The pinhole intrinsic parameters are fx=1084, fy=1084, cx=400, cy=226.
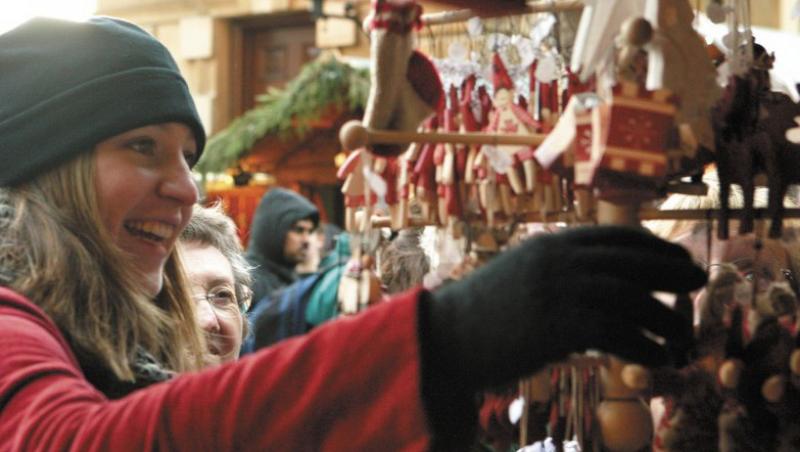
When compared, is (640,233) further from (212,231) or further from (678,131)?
(212,231)

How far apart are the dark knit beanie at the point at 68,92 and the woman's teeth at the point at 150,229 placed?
98mm

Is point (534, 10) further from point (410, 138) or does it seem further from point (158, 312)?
point (158, 312)

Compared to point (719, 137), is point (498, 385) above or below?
below

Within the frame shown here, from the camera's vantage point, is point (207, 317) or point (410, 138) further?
point (207, 317)

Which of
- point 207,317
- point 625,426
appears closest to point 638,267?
point 625,426

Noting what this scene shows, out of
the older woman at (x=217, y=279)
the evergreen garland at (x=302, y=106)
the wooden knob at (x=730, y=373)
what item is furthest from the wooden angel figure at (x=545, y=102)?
the evergreen garland at (x=302, y=106)

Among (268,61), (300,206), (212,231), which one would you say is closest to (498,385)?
(212,231)

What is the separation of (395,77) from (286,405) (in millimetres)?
392

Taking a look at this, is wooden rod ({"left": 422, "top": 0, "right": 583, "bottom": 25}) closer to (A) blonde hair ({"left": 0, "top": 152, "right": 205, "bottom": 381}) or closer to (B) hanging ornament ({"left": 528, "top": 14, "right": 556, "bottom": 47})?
(B) hanging ornament ({"left": 528, "top": 14, "right": 556, "bottom": 47})

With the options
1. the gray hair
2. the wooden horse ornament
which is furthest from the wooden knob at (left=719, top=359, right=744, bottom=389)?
the gray hair

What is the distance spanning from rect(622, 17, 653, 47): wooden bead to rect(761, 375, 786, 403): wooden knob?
14.3 inches

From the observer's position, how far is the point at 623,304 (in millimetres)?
774

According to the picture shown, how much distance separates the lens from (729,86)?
1.11m

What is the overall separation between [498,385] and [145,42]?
Answer: 2.20 feet
